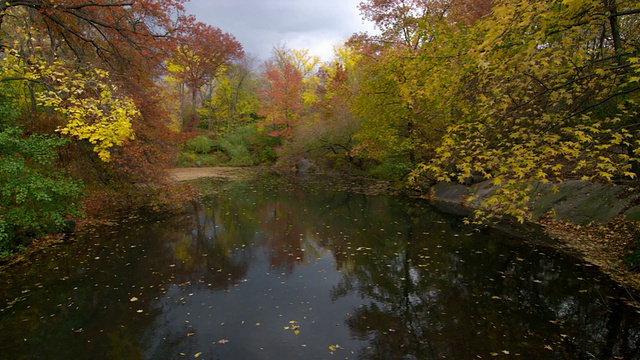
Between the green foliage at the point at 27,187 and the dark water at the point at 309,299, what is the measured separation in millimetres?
998

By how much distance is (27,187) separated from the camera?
26.0 feet

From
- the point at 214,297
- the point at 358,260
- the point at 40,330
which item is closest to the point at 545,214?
the point at 358,260

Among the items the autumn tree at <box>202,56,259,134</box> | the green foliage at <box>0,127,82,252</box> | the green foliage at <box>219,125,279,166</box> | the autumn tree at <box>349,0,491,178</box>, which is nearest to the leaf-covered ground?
the autumn tree at <box>349,0,491,178</box>

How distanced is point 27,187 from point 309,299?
6.97 metres

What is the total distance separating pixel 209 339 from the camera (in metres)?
5.51

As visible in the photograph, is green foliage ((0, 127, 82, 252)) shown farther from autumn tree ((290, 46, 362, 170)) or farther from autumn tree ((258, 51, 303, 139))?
autumn tree ((258, 51, 303, 139))

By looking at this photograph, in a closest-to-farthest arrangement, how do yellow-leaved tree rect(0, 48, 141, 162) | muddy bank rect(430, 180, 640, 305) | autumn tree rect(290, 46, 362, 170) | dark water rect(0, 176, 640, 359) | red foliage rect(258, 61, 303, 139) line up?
dark water rect(0, 176, 640, 359), yellow-leaved tree rect(0, 48, 141, 162), muddy bank rect(430, 180, 640, 305), autumn tree rect(290, 46, 362, 170), red foliage rect(258, 61, 303, 139)

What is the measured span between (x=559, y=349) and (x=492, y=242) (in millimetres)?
5559

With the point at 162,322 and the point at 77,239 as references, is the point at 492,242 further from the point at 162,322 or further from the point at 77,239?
the point at 77,239

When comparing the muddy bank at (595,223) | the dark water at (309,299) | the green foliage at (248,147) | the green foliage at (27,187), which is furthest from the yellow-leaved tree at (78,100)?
the green foliage at (248,147)

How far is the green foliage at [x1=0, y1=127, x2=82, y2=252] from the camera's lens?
7793mm

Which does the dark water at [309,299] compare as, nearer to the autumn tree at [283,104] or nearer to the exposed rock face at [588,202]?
the exposed rock face at [588,202]

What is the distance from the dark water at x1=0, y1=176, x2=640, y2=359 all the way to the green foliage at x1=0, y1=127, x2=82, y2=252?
3.28ft

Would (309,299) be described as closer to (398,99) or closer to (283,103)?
(398,99)
